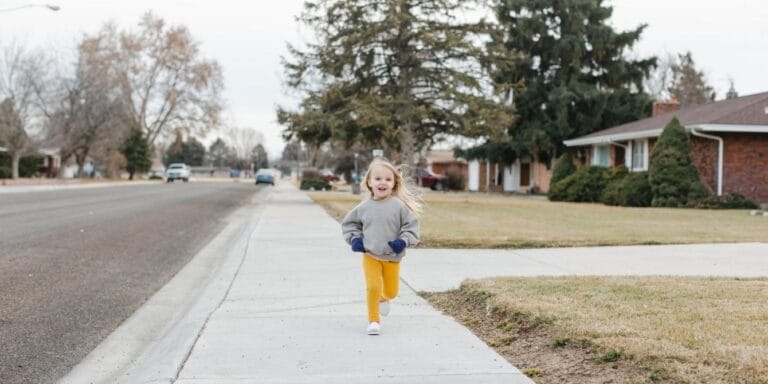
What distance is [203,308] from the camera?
8070mm

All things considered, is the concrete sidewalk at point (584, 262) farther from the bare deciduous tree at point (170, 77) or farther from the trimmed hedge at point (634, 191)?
the bare deciduous tree at point (170, 77)

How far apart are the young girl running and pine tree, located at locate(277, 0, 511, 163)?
68.6 ft

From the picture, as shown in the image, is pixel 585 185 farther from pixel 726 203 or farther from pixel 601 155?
pixel 726 203

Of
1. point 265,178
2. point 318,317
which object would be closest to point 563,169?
point 318,317

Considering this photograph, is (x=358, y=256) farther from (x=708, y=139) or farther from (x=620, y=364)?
(x=708, y=139)

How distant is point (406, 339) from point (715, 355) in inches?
89.7

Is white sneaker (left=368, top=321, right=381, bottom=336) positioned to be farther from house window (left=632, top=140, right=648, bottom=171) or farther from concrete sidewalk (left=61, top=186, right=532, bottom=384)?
house window (left=632, top=140, right=648, bottom=171)

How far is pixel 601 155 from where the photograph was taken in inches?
1438

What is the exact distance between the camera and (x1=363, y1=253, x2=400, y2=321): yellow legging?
6565 millimetres

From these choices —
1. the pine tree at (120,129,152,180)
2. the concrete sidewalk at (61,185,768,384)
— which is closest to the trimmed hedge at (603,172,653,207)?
the concrete sidewalk at (61,185,768,384)

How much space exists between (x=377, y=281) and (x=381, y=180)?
0.83 metres

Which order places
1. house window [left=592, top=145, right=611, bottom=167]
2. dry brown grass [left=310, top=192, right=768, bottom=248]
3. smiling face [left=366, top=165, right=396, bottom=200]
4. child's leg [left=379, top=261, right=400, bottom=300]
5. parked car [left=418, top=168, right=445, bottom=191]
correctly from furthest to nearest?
parked car [left=418, top=168, right=445, bottom=191] → house window [left=592, top=145, right=611, bottom=167] → dry brown grass [left=310, top=192, right=768, bottom=248] → child's leg [left=379, top=261, right=400, bottom=300] → smiling face [left=366, top=165, right=396, bottom=200]

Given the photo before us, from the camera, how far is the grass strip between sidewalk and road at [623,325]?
4996 mm

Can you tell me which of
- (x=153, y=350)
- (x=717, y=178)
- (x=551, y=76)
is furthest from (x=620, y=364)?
(x=551, y=76)
